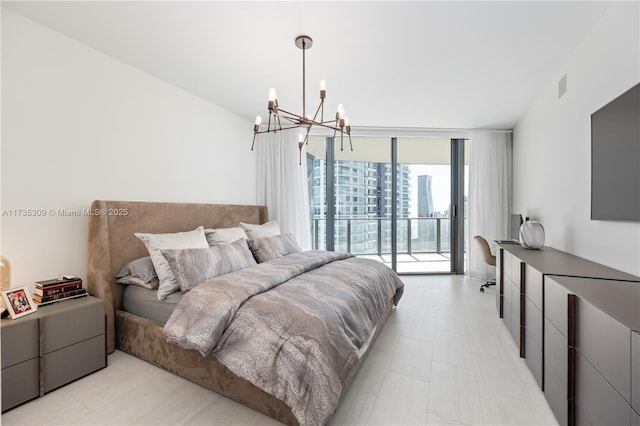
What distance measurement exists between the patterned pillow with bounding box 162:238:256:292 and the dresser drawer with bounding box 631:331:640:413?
243 centimetres

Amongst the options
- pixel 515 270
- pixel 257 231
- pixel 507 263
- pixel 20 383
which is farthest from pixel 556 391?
pixel 20 383

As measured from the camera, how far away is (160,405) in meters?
1.85

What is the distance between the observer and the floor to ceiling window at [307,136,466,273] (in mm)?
5191

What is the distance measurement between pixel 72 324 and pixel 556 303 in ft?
10.5

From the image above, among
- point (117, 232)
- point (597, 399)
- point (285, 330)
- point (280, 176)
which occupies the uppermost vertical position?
point (280, 176)

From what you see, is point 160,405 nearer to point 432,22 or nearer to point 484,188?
point 432,22

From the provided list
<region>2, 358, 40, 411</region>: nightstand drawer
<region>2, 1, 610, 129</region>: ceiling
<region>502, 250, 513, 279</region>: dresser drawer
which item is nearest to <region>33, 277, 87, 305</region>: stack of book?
<region>2, 358, 40, 411</region>: nightstand drawer

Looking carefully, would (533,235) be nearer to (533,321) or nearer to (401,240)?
(533,321)

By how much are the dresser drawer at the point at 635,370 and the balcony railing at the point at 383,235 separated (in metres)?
4.27

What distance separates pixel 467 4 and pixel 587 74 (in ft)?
4.36

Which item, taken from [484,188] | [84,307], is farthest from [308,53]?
[484,188]

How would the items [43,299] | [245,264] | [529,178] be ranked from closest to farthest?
[43,299] < [245,264] < [529,178]

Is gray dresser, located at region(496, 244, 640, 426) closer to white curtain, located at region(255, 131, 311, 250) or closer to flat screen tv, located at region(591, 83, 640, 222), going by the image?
flat screen tv, located at region(591, 83, 640, 222)

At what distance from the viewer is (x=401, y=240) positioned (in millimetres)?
5699
